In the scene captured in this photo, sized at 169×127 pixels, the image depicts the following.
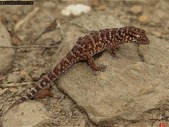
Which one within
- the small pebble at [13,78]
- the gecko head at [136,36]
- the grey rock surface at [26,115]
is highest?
the gecko head at [136,36]

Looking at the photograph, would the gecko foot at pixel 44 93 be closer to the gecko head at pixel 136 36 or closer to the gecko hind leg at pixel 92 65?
the gecko hind leg at pixel 92 65

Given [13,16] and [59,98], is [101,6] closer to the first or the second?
[13,16]

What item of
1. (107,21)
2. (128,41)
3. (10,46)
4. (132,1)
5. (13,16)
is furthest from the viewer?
(132,1)

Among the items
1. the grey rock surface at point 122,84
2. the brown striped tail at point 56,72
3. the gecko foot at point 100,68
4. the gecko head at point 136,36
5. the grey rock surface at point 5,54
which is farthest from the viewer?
the grey rock surface at point 5,54

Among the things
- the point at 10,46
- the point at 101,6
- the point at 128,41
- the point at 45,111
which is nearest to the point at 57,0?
the point at 101,6

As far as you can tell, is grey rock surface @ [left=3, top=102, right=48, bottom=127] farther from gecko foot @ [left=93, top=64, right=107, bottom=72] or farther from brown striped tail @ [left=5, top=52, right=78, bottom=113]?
gecko foot @ [left=93, top=64, right=107, bottom=72]

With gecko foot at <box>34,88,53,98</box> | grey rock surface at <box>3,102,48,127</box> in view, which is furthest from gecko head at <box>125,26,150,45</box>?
grey rock surface at <box>3,102,48,127</box>

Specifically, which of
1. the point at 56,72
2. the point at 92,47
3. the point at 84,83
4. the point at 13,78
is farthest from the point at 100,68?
the point at 13,78

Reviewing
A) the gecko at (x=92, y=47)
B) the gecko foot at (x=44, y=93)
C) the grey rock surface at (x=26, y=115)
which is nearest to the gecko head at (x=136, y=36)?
the gecko at (x=92, y=47)
